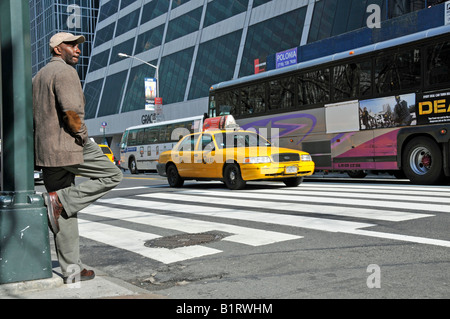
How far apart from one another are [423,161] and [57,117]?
1015cm

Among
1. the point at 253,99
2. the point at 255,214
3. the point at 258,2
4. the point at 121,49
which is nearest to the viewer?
the point at 255,214

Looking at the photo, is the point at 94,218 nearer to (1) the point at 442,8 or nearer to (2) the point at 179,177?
(2) the point at 179,177

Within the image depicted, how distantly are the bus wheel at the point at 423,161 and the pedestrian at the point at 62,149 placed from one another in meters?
9.63

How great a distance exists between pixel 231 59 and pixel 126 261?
31677 millimetres

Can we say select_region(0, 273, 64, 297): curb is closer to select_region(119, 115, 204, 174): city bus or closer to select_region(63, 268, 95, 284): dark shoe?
select_region(63, 268, 95, 284): dark shoe

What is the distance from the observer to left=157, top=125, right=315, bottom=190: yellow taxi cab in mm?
11453

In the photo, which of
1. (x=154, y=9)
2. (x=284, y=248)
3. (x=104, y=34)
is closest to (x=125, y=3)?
(x=104, y=34)

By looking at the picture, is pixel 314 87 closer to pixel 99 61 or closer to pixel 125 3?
pixel 125 3

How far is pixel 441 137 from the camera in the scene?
11172mm

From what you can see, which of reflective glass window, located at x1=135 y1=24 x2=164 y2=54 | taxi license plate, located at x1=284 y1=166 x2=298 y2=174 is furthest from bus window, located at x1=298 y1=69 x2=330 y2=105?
reflective glass window, located at x1=135 y1=24 x2=164 y2=54

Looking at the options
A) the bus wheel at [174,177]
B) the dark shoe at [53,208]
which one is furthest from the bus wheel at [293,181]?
the dark shoe at [53,208]

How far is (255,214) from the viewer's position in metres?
7.16

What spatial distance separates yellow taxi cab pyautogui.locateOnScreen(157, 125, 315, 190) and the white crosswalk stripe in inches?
51.1
